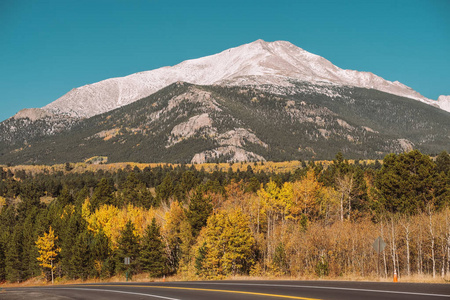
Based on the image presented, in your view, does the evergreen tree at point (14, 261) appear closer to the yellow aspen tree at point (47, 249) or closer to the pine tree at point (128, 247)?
the yellow aspen tree at point (47, 249)

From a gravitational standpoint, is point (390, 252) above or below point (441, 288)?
below

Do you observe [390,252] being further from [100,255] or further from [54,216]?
[54,216]

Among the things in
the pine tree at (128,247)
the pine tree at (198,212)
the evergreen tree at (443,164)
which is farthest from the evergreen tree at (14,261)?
the evergreen tree at (443,164)

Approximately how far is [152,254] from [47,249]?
91.3 feet

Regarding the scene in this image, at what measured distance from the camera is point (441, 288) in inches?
688

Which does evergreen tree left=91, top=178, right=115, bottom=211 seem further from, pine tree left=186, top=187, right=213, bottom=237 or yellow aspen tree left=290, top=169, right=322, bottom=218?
yellow aspen tree left=290, top=169, right=322, bottom=218

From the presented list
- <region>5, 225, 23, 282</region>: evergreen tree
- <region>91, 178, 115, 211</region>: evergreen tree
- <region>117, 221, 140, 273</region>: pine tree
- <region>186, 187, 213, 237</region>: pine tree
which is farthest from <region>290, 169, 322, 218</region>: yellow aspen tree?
<region>5, 225, 23, 282</region>: evergreen tree

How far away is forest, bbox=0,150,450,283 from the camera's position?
5172 centimetres

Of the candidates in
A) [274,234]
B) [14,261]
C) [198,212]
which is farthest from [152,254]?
[14,261]

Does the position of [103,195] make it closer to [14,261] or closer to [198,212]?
[14,261]

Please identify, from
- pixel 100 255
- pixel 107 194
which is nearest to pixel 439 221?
pixel 100 255

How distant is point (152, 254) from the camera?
65188 mm

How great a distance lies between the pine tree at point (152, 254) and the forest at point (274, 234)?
7.1 inches

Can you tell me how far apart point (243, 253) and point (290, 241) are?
26.0 ft
